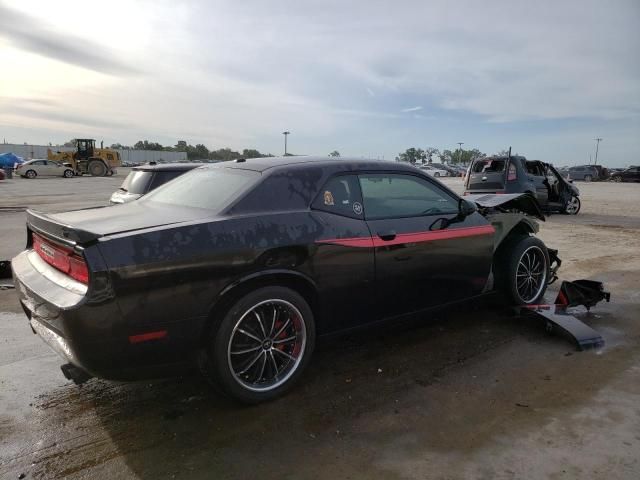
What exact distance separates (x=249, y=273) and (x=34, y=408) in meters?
1.63

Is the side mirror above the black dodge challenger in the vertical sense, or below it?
above

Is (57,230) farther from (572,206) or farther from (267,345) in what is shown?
(572,206)

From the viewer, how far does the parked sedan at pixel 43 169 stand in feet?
113

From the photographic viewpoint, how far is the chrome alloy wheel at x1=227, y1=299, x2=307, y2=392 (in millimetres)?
2920

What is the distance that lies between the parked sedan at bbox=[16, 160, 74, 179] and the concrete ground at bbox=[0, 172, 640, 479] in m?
36.0

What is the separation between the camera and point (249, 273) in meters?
2.84

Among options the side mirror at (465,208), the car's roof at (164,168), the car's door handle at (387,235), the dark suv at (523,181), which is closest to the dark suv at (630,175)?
the dark suv at (523,181)

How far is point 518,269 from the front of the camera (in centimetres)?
467

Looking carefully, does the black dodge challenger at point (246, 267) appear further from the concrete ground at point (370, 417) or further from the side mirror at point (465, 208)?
the concrete ground at point (370, 417)

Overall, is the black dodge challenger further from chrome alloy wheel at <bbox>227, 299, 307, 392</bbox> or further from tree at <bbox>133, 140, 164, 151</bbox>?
tree at <bbox>133, 140, 164, 151</bbox>

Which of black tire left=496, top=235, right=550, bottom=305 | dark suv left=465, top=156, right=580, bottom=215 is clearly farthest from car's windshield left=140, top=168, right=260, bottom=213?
dark suv left=465, top=156, right=580, bottom=215

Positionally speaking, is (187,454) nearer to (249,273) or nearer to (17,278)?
(249,273)

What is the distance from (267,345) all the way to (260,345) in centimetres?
5

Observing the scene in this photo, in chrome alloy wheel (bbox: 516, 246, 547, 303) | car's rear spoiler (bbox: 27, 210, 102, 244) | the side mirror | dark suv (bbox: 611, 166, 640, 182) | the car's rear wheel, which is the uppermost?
dark suv (bbox: 611, 166, 640, 182)
